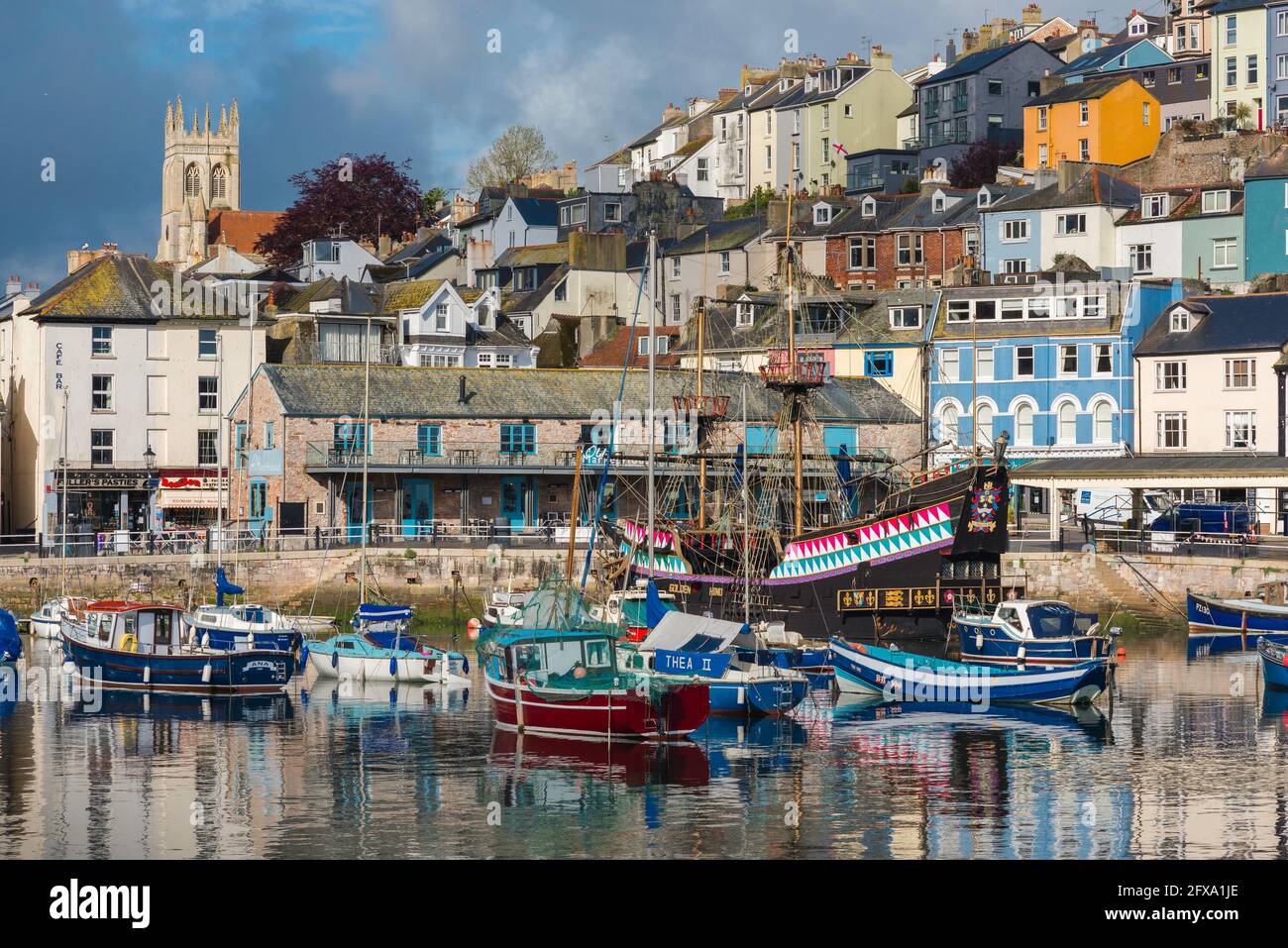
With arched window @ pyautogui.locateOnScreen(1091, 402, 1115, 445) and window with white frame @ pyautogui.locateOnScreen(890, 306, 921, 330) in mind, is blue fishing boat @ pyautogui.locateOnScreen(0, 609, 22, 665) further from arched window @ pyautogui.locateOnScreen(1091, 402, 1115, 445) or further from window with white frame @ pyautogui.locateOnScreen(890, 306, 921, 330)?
arched window @ pyautogui.locateOnScreen(1091, 402, 1115, 445)

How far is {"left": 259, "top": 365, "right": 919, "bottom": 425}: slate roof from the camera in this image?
6700 centimetres

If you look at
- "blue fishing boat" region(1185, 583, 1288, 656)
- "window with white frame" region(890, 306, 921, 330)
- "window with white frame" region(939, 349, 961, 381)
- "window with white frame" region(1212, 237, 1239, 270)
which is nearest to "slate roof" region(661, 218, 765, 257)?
"window with white frame" region(890, 306, 921, 330)

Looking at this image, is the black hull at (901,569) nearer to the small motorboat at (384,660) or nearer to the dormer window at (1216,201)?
the small motorboat at (384,660)

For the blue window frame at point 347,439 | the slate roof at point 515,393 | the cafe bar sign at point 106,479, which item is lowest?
the cafe bar sign at point 106,479

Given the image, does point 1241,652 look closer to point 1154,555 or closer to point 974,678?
point 1154,555

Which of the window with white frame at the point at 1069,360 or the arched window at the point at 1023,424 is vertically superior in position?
the window with white frame at the point at 1069,360

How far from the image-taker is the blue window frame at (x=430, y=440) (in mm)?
67250

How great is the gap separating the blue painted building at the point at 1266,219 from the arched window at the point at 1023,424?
12753 mm

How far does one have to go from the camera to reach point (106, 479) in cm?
7169

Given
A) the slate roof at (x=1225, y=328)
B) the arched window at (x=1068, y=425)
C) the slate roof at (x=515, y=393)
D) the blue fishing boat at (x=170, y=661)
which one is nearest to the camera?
the blue fishing boat at (x=170, y=661)

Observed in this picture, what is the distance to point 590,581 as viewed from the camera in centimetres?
6150

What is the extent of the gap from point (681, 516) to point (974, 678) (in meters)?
23.5

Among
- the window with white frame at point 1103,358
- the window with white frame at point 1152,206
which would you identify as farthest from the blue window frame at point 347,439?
the window with white frame at point 1152,206
